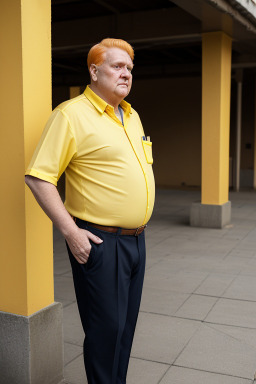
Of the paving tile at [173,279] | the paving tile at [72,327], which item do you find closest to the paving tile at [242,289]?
the paving tile at [173,279]

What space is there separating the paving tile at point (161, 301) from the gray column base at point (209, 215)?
139 inches

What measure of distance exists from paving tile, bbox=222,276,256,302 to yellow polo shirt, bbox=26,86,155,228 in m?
2.60

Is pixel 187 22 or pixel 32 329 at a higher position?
pixel 187 22

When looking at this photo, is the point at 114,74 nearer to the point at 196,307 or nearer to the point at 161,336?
the point at 161,336

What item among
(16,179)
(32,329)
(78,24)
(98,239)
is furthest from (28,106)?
(78,24)

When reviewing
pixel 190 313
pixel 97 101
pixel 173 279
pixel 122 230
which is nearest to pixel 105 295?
pixel 122 230

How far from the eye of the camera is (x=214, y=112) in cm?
810

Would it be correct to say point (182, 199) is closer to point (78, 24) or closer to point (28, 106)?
point (78, 24)

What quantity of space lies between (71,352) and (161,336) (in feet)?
2.36

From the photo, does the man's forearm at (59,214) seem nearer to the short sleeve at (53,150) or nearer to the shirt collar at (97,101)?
the short sleeve at (53,150)

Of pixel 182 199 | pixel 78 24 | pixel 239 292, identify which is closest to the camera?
pixel 239 292

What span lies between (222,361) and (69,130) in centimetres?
201

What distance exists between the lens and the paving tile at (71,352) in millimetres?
3236

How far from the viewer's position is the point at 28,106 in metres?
2.60
